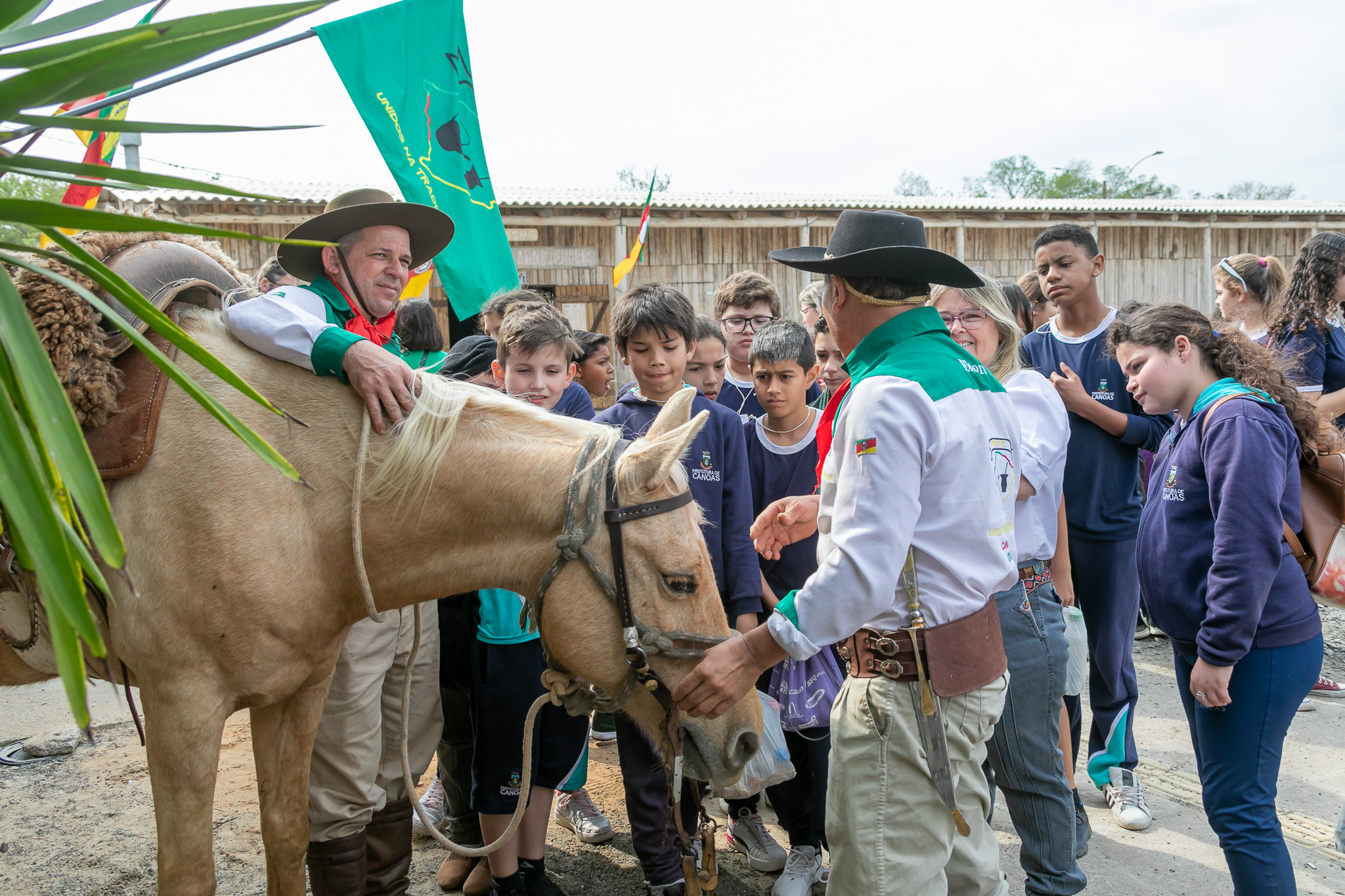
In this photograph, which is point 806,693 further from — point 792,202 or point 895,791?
point 792,202

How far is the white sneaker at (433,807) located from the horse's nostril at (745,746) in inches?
85.2

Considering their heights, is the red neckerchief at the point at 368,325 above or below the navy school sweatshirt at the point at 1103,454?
above

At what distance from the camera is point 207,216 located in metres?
9.27

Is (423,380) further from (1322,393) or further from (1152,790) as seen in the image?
(1322,393)

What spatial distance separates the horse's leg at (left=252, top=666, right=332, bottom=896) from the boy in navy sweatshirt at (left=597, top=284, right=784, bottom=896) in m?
1.15

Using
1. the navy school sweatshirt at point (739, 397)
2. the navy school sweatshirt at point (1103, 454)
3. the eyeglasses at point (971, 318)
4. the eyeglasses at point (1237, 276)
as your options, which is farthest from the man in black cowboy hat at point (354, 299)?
the eyeglasses at point (1237, 276)

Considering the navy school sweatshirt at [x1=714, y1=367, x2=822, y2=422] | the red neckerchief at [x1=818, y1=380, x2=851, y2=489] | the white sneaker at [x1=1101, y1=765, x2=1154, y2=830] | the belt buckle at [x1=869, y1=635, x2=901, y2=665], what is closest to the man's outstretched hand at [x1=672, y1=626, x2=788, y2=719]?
the belt buckle at [x1=869, y1=635, x2=901, y2=665]

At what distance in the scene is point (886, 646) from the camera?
2166 mm

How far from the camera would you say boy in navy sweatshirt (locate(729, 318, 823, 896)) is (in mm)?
3383

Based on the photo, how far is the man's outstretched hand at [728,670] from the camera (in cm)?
204

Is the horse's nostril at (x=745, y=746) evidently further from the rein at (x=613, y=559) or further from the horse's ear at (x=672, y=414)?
the horse's ear at (x=672, y=414)

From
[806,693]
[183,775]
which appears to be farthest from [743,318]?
[183,775]

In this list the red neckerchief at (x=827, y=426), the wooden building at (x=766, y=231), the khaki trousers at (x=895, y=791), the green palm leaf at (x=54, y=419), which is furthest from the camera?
the wooden building at (x=766, y=231)

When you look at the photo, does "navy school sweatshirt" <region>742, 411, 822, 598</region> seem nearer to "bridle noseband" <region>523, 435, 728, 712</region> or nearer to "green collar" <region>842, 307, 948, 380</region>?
"green collar" <region>842, 307, 948, 380</region>
